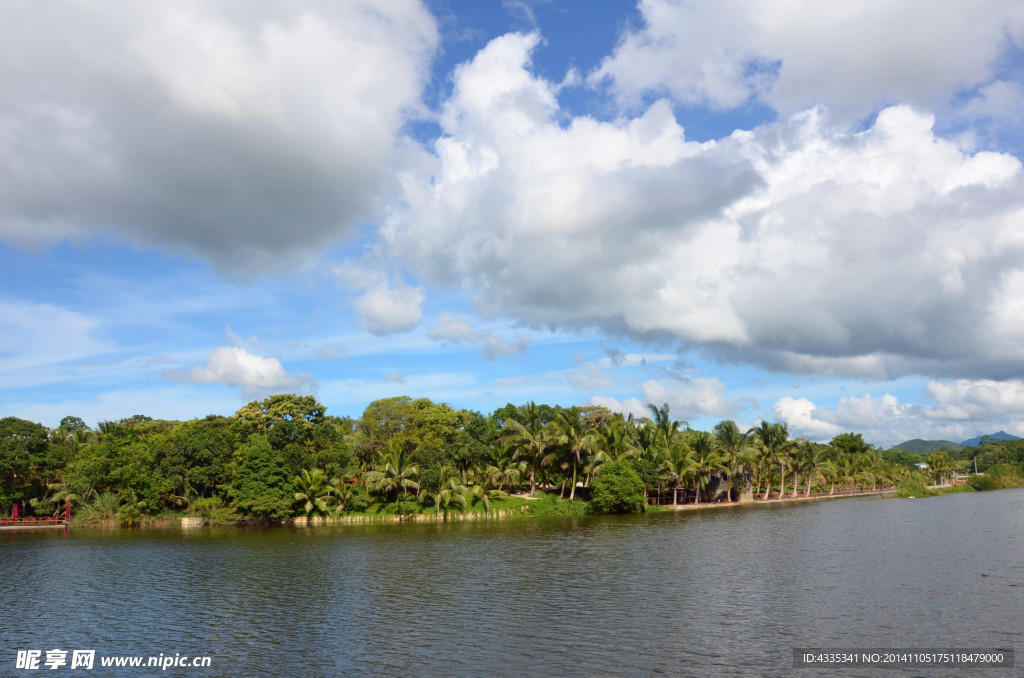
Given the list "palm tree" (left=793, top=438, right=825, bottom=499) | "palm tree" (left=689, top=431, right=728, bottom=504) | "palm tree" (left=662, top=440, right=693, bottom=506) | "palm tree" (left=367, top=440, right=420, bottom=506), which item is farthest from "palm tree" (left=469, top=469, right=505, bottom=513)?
"palm tree" (left=793, top=438, right=825, bottom=499)

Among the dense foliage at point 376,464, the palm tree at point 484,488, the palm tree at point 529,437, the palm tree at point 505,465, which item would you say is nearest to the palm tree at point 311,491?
the dense foliage at point 376,464

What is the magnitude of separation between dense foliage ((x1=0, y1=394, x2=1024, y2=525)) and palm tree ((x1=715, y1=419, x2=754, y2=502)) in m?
0.25

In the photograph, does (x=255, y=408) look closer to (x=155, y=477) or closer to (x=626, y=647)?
(x=155, y=477)

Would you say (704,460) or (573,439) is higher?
(573,439)

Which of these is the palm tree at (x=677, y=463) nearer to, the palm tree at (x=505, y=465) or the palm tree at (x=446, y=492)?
the palm tree at (x=505, y=465)

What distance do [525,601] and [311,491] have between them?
175 ft

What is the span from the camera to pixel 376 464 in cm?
8981

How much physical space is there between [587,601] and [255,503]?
183 ft

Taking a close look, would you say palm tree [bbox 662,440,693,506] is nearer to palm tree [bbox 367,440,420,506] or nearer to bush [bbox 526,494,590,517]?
bush [bbox 526,494,590,517]

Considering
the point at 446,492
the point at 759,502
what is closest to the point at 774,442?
the point at 759,502

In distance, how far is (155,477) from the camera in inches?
3172

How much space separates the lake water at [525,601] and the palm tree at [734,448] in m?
41.5

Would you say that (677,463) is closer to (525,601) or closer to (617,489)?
(617,489)

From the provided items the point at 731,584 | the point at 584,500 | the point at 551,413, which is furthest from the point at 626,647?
the point at 551,413
